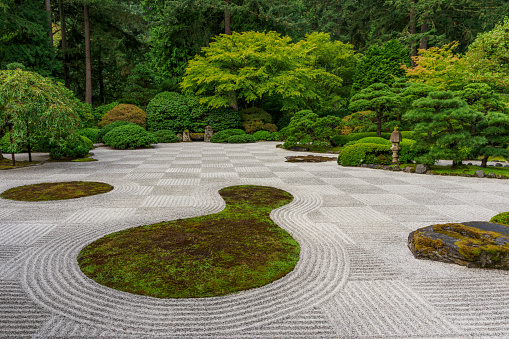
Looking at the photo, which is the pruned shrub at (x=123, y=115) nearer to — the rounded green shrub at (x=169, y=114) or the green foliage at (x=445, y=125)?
the rounded green shrub at (x=169, y=114)

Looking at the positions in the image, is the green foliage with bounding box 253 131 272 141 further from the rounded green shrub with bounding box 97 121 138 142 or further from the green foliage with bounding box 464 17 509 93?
the green foliage with bounding box 464 17 509 93

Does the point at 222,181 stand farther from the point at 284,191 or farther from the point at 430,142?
the point at 430,142

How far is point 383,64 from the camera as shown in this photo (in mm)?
20188

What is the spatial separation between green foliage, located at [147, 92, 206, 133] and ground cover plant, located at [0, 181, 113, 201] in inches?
541

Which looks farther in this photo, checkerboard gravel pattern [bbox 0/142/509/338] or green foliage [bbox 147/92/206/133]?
green foliage [bbox 147/92/206/133]

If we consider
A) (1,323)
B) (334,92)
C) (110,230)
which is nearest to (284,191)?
(110,230)

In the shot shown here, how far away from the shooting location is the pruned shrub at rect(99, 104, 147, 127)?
18188mm

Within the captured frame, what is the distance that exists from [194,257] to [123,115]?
1758cm

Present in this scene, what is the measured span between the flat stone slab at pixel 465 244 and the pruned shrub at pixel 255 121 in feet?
57.1

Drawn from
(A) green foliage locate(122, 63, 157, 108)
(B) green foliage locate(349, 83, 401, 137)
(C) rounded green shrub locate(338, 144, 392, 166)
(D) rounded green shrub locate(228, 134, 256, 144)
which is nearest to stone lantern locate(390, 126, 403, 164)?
(C) rounded green shrub locate(338, 144, 392, 166)

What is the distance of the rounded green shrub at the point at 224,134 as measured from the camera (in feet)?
63.6

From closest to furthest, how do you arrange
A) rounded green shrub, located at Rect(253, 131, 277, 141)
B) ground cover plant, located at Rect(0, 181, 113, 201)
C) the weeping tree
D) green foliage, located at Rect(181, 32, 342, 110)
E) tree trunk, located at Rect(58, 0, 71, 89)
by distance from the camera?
ground cover plant, located at Rect(0, 181, 113, 201) < the weeping tree < green foliage, located at Rect(181, 32, 342, 110) < rounded green shrub, located at Rect(253, 131, 277, 141) < tree trunk, located at Rect(58, 0, 71, 89)

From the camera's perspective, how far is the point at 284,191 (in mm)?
6273

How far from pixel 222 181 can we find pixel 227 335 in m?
5.32
